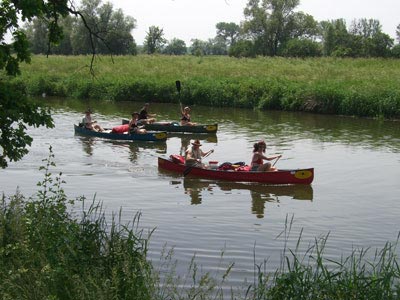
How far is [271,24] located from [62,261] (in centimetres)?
7068

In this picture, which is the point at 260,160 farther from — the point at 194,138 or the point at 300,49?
the point at 300,49

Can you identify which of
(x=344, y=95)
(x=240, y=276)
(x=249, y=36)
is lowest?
(x=240, y=276)

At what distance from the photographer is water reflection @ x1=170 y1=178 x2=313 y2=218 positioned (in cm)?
1421

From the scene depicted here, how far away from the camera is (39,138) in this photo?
2238cm

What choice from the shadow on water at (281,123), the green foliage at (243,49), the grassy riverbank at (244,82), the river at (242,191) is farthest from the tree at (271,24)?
the river at (242,191)

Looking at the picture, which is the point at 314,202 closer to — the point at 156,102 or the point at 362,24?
the point at 156,102

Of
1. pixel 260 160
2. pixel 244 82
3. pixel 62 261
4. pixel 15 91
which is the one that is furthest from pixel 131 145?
pixel 62 261

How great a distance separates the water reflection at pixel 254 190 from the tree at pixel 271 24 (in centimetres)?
6019

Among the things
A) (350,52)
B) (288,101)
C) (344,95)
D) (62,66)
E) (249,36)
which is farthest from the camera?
(249,36)

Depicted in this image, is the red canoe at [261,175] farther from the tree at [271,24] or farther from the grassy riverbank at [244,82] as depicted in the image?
the tree at [271,24]

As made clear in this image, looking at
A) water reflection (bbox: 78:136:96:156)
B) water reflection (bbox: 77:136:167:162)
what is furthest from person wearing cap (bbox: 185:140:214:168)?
water reflection (bbox: 78:136:96:156)

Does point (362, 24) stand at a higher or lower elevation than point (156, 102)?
higher

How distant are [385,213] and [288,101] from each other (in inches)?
753

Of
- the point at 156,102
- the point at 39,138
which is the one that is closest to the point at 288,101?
the point at 156,102
